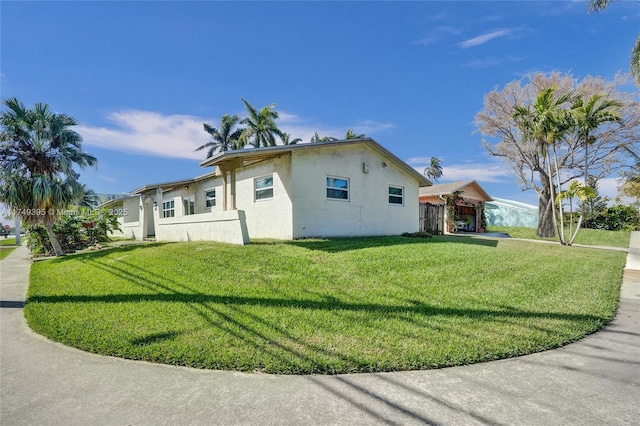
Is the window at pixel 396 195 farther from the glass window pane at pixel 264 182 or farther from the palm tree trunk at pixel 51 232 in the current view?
the palm tree trunk at pixel 51 232

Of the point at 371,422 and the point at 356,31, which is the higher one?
the point at 356,31

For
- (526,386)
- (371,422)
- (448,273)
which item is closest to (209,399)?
(371,422)

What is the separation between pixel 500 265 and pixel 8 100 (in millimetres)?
18740

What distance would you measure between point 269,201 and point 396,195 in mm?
6318

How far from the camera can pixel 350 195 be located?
12961 mm

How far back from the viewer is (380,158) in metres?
14.3

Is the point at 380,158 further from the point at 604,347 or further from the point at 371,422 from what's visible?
the point at 371,422

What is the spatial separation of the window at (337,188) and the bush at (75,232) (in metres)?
13.8

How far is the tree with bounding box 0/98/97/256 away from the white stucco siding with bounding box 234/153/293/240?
7283 millimetres

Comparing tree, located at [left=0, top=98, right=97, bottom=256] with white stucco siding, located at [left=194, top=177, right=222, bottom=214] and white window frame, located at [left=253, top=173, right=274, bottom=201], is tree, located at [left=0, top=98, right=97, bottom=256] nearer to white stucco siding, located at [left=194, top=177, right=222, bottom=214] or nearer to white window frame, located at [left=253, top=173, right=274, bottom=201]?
white stucco siding, located at [left=194, top=177, right=222, bottom=214]

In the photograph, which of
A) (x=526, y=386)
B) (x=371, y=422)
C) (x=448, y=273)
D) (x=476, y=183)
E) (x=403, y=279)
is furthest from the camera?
(x=476, y=183)

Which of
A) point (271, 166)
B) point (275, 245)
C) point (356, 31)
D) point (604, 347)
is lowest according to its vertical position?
point (604, 347)

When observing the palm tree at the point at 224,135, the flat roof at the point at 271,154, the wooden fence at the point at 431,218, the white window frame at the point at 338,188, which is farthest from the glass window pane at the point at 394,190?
the palm tree at the point at 224,135

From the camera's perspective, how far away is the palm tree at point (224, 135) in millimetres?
39866
